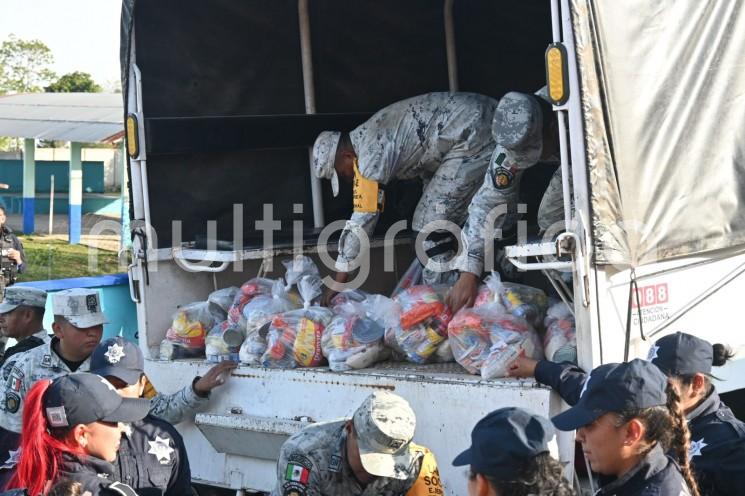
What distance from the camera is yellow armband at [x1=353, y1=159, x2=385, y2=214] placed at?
5.25 metres

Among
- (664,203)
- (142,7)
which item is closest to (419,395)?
(664,203)

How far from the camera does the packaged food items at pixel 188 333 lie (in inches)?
201

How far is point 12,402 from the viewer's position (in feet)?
13.7

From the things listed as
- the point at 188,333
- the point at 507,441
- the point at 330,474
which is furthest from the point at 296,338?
the point at 507,441

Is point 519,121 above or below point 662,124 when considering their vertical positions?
above

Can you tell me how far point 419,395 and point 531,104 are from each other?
123 cm

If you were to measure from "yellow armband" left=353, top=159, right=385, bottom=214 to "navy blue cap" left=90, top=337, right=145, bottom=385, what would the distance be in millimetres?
1797

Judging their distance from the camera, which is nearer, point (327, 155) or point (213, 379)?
point (213, 379)

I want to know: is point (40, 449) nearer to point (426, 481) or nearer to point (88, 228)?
point (426, 481)

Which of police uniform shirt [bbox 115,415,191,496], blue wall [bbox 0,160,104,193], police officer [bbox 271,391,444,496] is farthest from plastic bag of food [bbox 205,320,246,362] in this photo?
blue wall [bbox 0,160,104,193]

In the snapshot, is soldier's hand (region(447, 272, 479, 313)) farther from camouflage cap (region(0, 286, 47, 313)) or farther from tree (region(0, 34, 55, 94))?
tree (region(0, 34, 55, 94))

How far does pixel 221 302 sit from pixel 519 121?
177cm

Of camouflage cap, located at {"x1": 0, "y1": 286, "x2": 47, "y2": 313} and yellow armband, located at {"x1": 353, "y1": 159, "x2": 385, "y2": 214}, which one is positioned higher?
yellow armband, located at {"x1": 353, "y1": 159, "x2": 385, "y2": 214}

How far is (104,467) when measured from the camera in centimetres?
291
